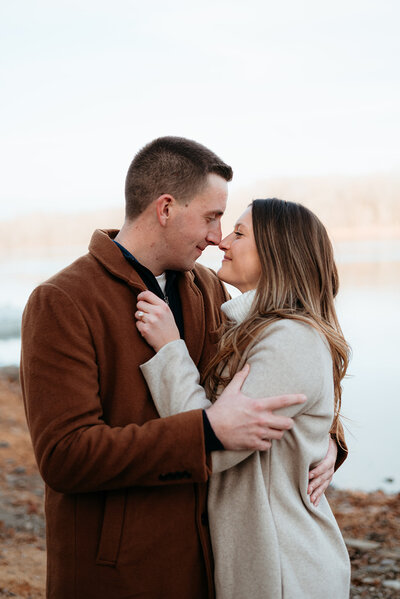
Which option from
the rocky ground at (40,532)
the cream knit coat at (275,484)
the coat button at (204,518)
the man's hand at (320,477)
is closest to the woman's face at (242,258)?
the cream knit coat at (275,484)

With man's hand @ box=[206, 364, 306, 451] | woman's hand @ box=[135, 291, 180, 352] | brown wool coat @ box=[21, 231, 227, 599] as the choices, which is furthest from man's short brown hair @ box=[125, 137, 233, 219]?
man's hand @ box=[206, 364, 306, 451]

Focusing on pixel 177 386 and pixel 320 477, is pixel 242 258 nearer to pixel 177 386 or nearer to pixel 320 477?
pixel 177 386

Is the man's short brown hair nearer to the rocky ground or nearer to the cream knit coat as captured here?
the cream knit coat

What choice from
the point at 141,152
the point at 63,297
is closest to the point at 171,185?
the point at 141,152

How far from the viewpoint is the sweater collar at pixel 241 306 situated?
210 centimetres

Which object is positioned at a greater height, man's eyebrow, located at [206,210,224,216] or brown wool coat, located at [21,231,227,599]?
man's eyebrow, located at [206,210,224,216]

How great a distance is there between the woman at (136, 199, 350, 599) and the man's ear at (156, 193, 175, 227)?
1.03 ft

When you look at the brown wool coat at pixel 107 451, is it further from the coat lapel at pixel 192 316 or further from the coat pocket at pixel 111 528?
the coat lapel at pixel 192 316

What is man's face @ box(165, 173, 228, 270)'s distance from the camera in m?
2.29

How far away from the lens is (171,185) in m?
2.30

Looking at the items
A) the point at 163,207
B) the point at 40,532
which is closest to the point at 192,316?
the point at 163,207

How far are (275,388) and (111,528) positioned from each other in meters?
0.64

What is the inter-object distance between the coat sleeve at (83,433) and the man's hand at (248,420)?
6 cm

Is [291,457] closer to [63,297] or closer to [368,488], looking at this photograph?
[63,297]
